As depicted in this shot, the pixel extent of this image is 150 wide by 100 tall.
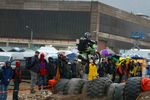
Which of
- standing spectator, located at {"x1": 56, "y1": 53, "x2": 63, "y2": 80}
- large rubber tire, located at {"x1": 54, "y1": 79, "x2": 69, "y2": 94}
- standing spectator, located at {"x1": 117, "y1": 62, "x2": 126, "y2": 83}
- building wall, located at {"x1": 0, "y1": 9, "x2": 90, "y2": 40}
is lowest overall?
standing spectator, located at {"x1": 117, "y1": 62, "x2": 126, "y2": 83}

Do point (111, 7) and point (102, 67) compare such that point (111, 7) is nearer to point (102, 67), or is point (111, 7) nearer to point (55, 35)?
point (55, 35)

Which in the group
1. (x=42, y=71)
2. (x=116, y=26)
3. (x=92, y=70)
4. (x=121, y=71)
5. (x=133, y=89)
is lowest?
(x=121, y=71)

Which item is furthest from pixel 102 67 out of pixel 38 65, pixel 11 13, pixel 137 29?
pixel 137 29

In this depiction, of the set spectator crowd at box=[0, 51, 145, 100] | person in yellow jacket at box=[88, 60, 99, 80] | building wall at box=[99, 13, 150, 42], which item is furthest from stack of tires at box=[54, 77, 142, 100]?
building wall at box=[99, 13, 150, 42]

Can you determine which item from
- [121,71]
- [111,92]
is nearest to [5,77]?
[111,92]

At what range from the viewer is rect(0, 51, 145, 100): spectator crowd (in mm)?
11417

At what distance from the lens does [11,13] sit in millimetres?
91438

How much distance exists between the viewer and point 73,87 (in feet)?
33.1

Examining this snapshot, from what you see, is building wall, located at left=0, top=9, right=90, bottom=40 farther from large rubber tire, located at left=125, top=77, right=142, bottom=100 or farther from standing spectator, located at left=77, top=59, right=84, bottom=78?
large rubber tire, located at left=125, top=77, right=142, bottom=100

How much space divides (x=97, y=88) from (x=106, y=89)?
330mm

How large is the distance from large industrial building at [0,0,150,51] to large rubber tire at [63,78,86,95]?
251 feet

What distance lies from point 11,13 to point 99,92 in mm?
84801

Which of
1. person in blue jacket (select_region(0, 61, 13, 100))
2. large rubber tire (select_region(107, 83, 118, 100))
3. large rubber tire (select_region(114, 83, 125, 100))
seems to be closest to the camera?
large rubber tire (select_region(114, 83, 125, 100))

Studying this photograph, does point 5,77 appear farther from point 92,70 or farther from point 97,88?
point 92,70
